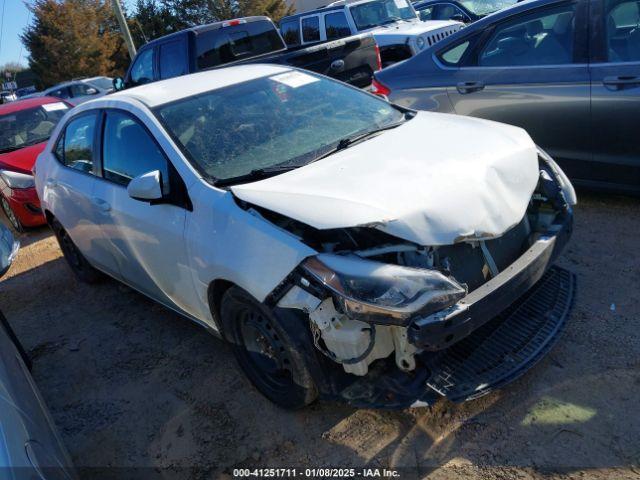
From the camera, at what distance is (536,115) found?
4.50 m

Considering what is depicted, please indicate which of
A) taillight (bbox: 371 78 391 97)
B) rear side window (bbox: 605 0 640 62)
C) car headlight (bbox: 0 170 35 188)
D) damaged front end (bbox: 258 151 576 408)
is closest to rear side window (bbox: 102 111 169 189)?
damaged front end (bbox: 258 151 576 408)

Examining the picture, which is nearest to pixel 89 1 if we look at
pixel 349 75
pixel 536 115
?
pixel 349 75

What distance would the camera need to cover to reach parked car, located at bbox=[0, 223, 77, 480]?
164cm

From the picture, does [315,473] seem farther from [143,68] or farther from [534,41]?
[143,68]

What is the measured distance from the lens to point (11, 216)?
24.8 ft

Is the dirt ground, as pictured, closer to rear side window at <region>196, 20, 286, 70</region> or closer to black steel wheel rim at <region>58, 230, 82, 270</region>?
black steel wheel rim at <region>58, 230, 82, 270</region>

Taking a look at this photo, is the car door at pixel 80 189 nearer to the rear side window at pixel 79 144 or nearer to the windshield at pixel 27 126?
the rear side window at pixel 79 144

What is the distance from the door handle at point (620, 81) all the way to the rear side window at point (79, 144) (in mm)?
3780

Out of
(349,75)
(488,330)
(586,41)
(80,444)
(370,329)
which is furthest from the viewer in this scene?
(349,75)

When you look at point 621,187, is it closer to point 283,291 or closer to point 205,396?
point 283,291

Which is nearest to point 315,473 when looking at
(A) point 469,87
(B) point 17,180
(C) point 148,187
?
(C) point 148,187

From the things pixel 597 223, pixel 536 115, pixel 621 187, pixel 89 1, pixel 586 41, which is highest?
pixel 89 1

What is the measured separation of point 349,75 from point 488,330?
5.49 meters

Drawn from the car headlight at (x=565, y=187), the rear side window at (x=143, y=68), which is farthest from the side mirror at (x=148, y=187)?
the rear side window at (x=143, y=68)
